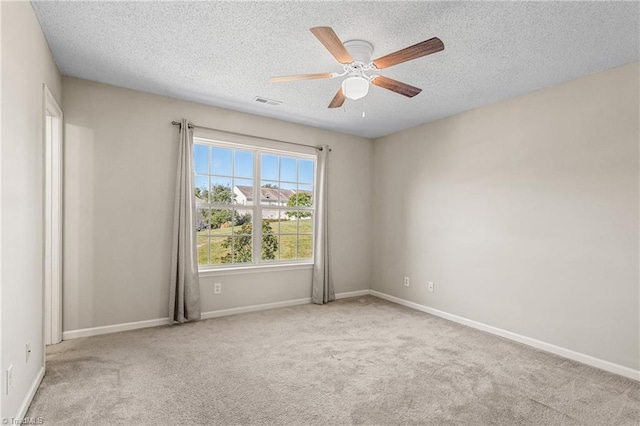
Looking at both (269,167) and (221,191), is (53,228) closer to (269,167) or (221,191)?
(221,191)

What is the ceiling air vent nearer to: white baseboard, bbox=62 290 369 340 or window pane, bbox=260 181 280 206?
window pane, bbox=260 181 280 206

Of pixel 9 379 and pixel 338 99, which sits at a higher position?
pixel 338 99

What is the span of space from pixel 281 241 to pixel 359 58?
→ 2850 millimetres

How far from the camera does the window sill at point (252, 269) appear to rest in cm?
414

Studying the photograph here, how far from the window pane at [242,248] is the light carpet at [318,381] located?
0.96 metres

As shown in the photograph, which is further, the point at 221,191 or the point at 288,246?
the point at 288,246

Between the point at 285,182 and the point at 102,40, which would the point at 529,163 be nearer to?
the point at 285,182

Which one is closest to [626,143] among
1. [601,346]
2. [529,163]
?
[529,163]

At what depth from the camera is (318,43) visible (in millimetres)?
2621

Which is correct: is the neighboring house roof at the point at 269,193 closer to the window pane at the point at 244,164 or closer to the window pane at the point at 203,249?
the window pane at the point at 244,164

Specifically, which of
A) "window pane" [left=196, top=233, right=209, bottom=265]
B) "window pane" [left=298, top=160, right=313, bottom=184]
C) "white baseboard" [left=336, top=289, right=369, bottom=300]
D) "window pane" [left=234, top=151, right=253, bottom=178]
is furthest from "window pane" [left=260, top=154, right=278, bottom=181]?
"white baseboard" [left=336, top=289, right=369, bottom=300]

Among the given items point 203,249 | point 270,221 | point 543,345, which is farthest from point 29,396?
point 543,345

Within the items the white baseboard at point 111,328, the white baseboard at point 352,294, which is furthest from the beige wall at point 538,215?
the white baseboard at point 111,328

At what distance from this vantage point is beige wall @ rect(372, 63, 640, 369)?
286 centimetres
